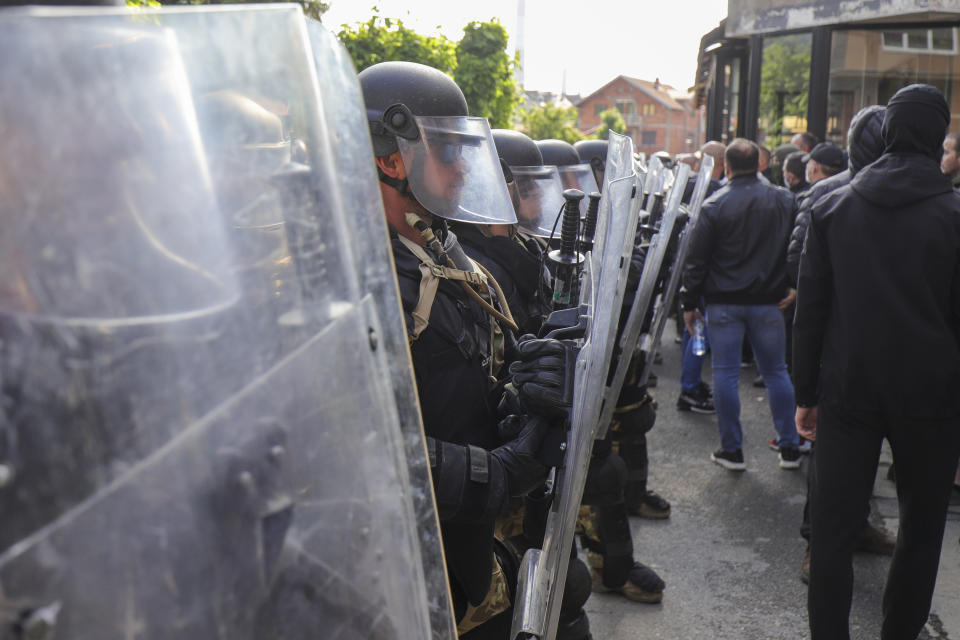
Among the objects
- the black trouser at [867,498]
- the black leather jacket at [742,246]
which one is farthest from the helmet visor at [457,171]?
the black leather jacket at [742,246]

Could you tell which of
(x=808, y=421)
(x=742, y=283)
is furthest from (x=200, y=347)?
(x=742, y=283)

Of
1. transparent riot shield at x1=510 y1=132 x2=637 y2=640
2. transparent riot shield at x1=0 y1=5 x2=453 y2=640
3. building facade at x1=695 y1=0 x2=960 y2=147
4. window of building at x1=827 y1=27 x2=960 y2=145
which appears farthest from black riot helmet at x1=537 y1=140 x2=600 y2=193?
window of building at x1=827 y1=27 x2=960 y2=145

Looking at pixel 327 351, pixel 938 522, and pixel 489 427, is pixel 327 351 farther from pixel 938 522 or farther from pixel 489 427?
pixel 938 522

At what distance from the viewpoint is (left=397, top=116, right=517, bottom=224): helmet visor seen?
6.47 ft

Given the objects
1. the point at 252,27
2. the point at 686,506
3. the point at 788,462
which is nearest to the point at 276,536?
the point at 252,27

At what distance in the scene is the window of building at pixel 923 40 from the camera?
893 cm

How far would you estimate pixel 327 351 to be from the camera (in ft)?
2.75

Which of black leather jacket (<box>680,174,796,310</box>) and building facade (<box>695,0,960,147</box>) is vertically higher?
building facade (<box>695,0,960,147</box>)

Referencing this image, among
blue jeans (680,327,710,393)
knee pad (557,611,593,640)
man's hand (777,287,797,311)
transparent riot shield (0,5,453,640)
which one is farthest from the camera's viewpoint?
blue jeans (680,327,710,393)

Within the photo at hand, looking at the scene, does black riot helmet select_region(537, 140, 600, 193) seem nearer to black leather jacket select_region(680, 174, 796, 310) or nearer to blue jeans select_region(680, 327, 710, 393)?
black leather jacket select_region(680, 174, 796, 310)

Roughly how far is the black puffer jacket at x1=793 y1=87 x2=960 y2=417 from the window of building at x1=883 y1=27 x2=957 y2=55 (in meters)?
7.22

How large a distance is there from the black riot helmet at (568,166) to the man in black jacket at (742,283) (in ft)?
3.36

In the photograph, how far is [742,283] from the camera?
535 cm

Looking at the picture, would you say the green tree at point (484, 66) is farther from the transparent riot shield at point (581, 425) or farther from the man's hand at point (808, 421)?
the transparent riot shield at point (581, 425)
